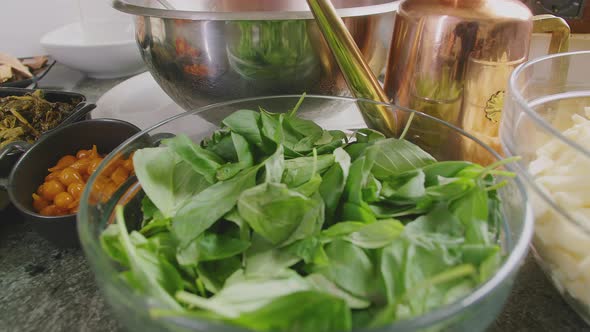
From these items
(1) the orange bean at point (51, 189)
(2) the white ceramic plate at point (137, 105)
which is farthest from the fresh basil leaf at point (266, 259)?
Answer: (2) the white ceramic plate at point (137, 105)

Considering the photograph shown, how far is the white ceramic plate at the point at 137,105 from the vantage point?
2.42ft

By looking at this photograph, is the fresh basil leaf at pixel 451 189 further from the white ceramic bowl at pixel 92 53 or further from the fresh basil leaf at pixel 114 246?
the white ceramic bowl at pixel 92 53

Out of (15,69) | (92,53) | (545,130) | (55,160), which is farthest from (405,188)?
(15,69)

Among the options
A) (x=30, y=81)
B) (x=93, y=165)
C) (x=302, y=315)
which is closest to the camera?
(x=302, y=315)

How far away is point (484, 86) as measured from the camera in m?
0.49

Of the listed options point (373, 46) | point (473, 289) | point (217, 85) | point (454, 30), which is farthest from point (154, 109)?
point (473, 289)

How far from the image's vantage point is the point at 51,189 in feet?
1.72

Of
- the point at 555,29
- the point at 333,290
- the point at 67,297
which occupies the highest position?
the point at 555,29

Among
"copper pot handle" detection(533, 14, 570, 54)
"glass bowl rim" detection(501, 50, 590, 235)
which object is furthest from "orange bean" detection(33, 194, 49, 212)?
"copper pot handle" detection(533, 14, 570, 54)

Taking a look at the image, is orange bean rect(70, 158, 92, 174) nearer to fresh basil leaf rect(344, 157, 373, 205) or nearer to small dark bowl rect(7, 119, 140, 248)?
small dark bowl rect(7, 119, 140, 248)

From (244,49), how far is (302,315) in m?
0.39

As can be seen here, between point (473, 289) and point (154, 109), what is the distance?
0.64m

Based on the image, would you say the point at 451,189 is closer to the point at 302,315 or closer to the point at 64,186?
the point at 302,315

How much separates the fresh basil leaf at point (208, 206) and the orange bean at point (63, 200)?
221 mm
